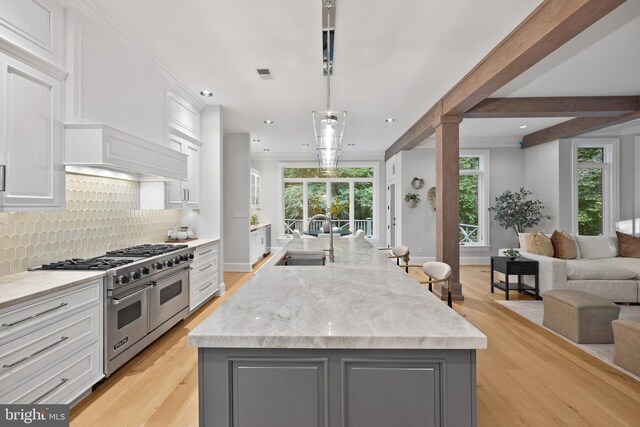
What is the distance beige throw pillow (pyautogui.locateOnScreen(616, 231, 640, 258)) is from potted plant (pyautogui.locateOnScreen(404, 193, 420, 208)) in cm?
345

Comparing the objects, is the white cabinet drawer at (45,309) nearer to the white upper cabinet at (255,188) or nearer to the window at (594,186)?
the white upper cabinet at (255,188)

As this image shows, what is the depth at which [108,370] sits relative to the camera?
7.89 ft

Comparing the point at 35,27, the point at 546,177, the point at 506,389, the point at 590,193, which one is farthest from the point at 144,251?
the point at 590,193

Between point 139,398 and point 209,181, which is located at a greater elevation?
point 209,181

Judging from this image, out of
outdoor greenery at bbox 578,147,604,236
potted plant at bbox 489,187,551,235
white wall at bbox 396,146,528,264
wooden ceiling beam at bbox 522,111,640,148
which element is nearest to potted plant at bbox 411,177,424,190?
white wall at bbox 396,146,528,264

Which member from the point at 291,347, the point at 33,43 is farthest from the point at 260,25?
the point at 291,347

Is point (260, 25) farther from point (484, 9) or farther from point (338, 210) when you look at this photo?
point (338, 210)

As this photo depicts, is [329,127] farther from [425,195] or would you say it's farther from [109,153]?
[425,195]

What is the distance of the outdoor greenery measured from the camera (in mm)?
6375

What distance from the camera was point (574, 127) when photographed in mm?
5762

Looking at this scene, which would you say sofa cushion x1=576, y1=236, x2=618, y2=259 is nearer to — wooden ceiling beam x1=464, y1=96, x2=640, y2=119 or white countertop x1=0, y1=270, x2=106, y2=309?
wooden ceiling beam x1=464, y1=96, x2=640, y2=119

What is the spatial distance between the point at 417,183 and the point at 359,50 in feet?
15.5

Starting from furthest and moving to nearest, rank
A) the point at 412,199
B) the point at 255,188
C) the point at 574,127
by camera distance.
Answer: the point at 255,188
the point at 412,199
the point at 574,127

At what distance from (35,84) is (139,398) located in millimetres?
2159
